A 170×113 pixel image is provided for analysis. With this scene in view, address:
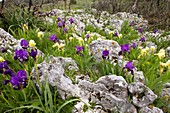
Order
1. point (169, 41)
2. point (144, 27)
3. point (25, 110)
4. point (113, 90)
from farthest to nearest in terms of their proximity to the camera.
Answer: point (144, 27) < point (169, 41) < point (113, 90) < point (25, 110)

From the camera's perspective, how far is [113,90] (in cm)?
279

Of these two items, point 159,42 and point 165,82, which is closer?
point 165,82

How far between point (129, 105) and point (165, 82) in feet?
2.30

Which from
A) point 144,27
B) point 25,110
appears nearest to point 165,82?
point 25,110

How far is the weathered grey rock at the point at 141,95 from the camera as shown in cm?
259

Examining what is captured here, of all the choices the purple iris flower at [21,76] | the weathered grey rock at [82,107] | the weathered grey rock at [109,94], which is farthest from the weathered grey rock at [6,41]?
the weathered grey rock at [82,107]

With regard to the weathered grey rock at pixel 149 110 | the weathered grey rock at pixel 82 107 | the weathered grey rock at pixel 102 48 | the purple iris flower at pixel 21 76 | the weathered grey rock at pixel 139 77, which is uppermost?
the purple iris flower at pixel 21 76

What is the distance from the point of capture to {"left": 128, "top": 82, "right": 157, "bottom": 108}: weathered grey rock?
2.59 meters

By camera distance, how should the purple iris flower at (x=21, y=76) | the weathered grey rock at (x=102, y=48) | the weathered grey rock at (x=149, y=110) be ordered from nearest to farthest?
1. the purple iris flower at (x=21, y=76)
2. the weathered grey rock at (x=149, y=110)
3. the weathered grey rock at (x=102, y=48)

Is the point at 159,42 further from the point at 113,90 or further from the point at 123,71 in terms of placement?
the point at 113,90

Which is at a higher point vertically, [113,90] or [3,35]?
[3,35]

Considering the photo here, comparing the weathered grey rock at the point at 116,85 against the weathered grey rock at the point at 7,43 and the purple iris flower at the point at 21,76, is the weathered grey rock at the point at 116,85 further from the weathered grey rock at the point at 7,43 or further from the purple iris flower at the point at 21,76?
the weathered grey rock at the point at 7,43

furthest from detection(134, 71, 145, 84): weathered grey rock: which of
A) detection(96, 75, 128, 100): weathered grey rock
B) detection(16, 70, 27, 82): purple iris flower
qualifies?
detection(16, 70, 27, 82): purple iris flower

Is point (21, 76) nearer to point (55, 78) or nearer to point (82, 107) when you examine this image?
point (55, 78)
